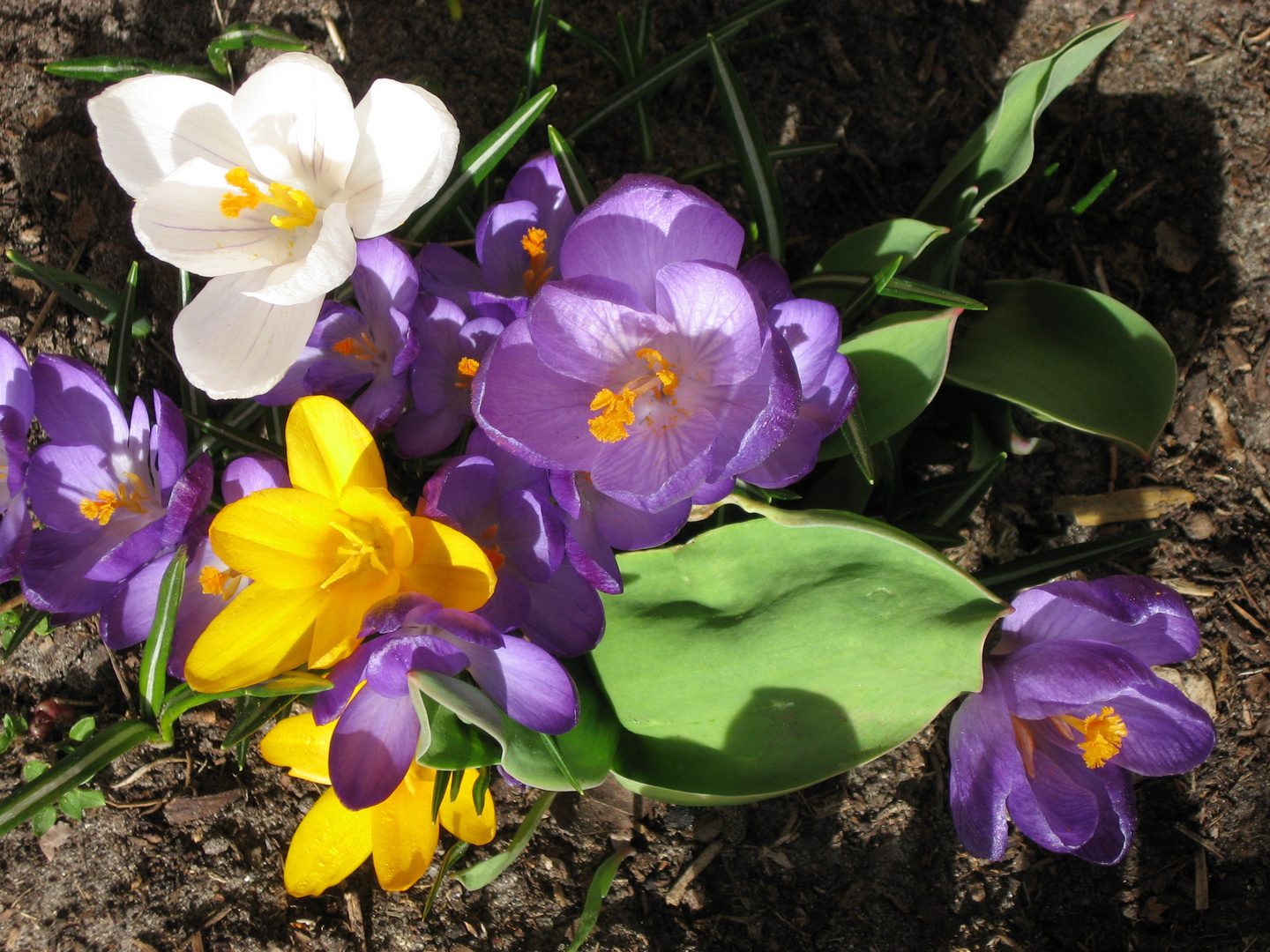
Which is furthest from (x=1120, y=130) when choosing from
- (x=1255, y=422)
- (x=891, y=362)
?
(x=891, y=362)

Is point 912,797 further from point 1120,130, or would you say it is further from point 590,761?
point 1120,130

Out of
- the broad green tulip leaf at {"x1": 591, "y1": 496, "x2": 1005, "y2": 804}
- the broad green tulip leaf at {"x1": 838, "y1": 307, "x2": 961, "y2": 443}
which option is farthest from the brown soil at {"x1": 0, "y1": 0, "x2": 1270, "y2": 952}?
the broad green tulip leaf at {"x1": 838, "y1": 307, "x2": 961, "y2": 443}

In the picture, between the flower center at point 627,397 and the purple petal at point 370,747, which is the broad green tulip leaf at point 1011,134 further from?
the purple petal at point 370,747

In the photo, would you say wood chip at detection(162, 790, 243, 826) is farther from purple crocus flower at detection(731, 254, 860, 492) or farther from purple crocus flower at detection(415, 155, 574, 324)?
purple crocus flower at detection(731, 254, 860, 492)

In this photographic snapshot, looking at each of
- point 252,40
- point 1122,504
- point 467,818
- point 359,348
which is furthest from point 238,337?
point 1122,504

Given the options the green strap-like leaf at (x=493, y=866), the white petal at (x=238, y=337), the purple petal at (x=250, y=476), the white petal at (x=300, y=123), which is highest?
the white petal at (x=300, y=123)

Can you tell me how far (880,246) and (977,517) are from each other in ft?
2.06

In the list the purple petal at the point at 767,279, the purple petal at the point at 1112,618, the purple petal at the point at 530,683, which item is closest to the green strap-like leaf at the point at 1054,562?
the purple petal at the point at 1112,618

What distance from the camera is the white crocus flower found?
3.43 feet

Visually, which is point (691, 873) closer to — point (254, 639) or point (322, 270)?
point (254, 639)

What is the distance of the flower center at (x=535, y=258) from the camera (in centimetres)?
109

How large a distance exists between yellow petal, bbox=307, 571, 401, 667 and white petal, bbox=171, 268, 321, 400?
0.27 meters

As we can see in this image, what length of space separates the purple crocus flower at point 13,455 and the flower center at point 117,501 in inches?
2.8

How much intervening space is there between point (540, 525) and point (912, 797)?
3.18ft
